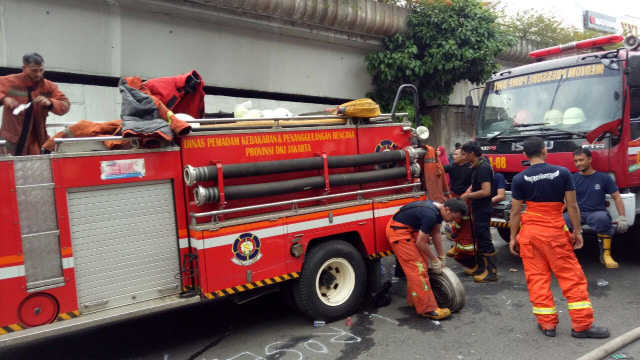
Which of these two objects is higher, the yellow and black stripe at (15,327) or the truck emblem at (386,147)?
the truck emblem at (386,147)

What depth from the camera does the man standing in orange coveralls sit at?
165 inches

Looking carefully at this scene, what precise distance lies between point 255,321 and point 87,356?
→ 1691 mm

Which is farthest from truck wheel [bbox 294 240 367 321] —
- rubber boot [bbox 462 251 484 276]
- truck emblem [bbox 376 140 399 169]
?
rubber boot [bbox 462 251 484 276]

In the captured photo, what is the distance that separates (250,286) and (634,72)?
227 inches

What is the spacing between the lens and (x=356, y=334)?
4562mm

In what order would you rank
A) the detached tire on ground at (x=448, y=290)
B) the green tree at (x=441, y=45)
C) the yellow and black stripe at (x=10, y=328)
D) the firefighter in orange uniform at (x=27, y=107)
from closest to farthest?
the yellow and black stripe at (x=10, y=328), the firefighter in orange uniform at (x=27, y=107), the detached tire on ground at (x=448, y=290), the green tree at (x=441, y=45)

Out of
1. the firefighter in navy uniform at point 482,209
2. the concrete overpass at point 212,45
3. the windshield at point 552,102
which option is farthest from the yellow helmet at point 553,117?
the concrete overpass at point 212,45

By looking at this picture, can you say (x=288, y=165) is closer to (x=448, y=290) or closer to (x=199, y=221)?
(x=199, y=221)

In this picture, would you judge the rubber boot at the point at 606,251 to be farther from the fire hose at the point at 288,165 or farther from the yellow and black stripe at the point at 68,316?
the yellow and black stripe at the point at 68,316

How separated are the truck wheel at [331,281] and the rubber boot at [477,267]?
2.00 m

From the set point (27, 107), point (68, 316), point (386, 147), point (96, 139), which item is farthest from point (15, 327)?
point (386, 147)

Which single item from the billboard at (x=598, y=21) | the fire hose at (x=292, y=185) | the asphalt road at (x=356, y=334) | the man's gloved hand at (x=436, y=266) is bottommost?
the asphalt road at (x=356, y=334)

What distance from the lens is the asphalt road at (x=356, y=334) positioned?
13.6ft

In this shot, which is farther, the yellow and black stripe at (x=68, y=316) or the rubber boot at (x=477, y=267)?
the rubber boot at (x=477, y=267)
